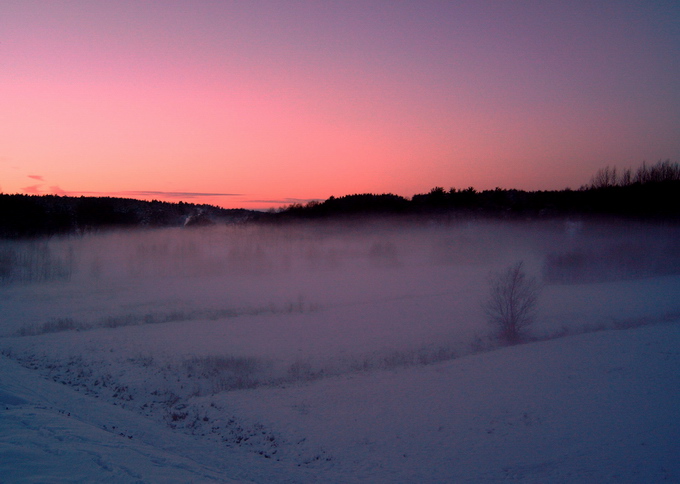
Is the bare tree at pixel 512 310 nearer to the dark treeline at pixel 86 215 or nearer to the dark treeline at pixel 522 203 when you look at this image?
the dark treeline at pixel 522 203

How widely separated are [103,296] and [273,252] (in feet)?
103

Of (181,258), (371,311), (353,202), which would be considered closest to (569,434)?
(371,311)

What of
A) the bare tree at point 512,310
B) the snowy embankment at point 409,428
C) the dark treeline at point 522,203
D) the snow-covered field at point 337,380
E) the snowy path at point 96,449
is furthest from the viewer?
the dark treeline at point 522,203

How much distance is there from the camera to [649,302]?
3931cm

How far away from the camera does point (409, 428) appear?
15758mm

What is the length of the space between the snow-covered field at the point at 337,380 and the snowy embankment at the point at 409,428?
81 millimetres

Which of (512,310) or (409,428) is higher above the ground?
(512,310)

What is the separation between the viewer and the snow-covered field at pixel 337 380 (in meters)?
11.9

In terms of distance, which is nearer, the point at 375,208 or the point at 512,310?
the point at 512,310

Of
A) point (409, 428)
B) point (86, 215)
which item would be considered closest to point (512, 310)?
point (409, 428)

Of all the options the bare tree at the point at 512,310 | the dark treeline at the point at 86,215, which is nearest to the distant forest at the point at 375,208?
the dark treeline at the point at 86,215

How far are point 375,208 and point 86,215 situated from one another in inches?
2284

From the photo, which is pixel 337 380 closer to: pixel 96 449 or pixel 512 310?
pixel 96 449

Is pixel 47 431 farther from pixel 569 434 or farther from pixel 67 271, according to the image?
pixel 67 271
